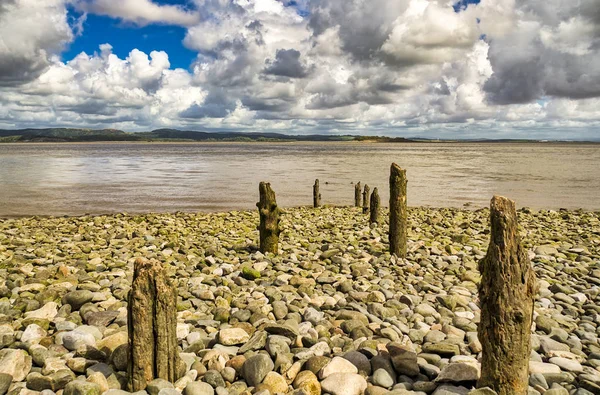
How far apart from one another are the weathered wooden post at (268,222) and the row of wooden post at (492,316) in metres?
6.72

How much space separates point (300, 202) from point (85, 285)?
22.1m

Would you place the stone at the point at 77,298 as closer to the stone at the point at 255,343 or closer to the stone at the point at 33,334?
the stone at the point at 33,334

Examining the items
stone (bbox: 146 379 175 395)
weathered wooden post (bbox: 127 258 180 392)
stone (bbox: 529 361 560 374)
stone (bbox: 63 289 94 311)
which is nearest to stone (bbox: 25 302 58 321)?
stone (bbox: 63 289 94 311)

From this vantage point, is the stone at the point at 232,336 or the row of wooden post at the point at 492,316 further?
the stone at the point at 232,336

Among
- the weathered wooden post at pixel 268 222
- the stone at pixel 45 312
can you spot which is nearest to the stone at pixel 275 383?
the stone at pixel 45 312

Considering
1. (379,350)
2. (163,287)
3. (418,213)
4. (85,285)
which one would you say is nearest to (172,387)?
(163,287)

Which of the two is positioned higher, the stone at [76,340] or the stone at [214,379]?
the stone at [76,340]

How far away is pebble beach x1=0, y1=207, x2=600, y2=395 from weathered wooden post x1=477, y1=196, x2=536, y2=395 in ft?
1.40

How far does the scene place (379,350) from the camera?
5918 millimetres

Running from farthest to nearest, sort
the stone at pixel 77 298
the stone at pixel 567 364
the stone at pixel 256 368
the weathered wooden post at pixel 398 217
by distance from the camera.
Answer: the weathered wooden post at pixel 398 217 → the stone at pixel 77 298 → the stone at pixel 567 364 → the stone at pixel 256 368

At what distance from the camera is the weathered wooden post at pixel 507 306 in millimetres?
4660

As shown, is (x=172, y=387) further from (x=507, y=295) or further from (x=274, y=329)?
(x=507, y=295)

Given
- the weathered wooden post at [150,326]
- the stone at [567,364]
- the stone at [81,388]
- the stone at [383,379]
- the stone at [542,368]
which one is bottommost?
the stone at [567,364]

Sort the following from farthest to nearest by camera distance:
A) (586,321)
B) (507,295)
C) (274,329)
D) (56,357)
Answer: (586,321), (274,329), (56,357), (507,295)
